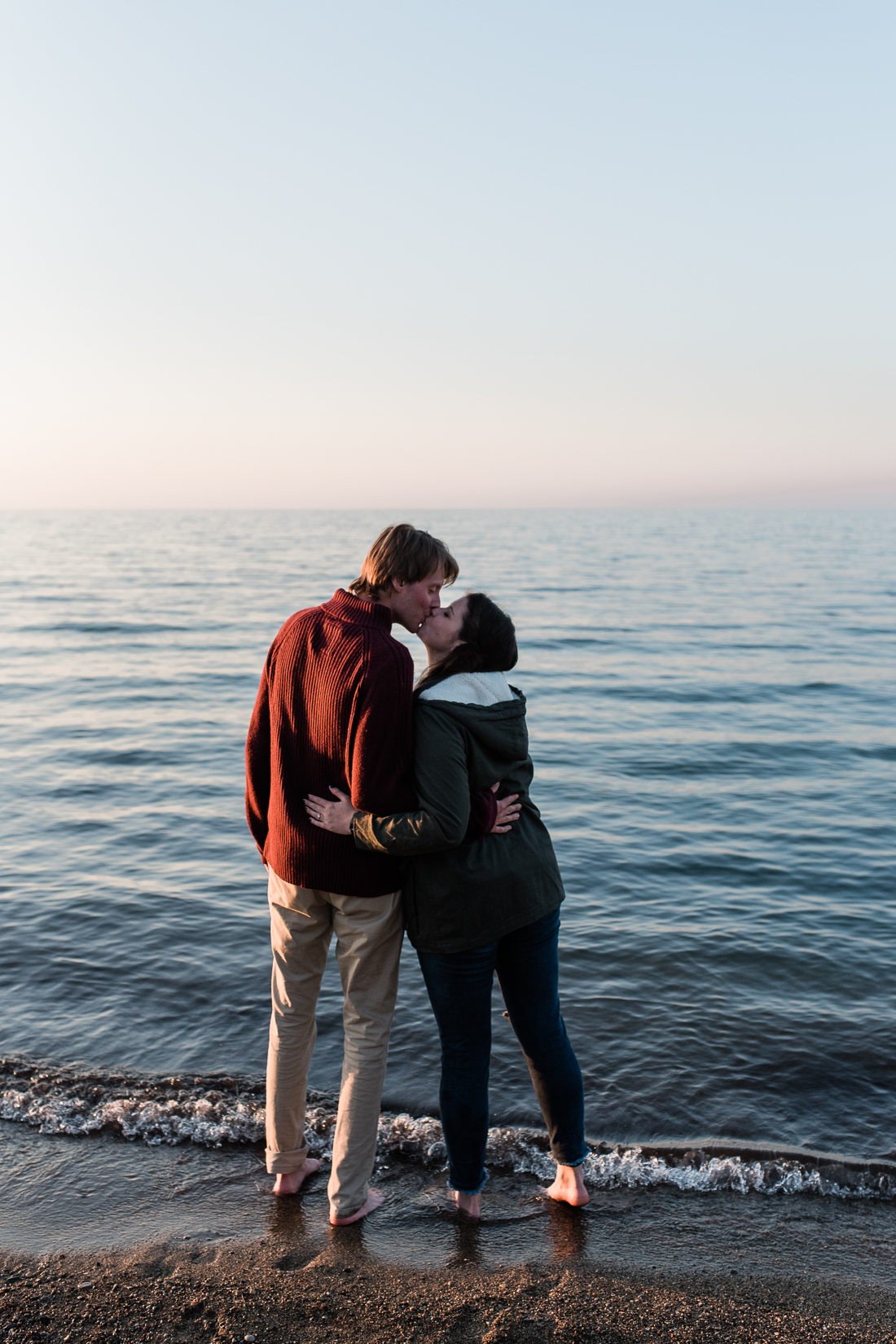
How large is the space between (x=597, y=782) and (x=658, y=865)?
8.85ft

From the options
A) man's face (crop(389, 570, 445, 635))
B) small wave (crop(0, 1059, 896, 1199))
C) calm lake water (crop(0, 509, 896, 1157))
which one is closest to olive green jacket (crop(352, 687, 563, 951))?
man's face (crop(389, 570, 445, 635))

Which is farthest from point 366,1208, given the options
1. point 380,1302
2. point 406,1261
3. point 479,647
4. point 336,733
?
point 479,647

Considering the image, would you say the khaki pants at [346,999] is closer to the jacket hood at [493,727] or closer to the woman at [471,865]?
the woman at [471,865]

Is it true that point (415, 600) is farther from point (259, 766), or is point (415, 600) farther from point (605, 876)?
point (605, 876)

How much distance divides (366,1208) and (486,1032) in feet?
2.74

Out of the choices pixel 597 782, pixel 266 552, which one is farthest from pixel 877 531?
pixel 597 782

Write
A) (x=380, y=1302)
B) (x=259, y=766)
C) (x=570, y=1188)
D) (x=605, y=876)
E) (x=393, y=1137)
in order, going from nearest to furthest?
(x=380, y=1302)
(x=259, y=766)
(x=570, y=1188)
(x=393, y=1137)
(x=605, y=876)

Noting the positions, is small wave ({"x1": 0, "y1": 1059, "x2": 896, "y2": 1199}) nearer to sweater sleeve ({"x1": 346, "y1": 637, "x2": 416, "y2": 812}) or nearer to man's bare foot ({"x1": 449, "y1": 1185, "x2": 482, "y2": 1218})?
man's bare foot ({"x1": 449, "y1": 1185, "x2": 482, "y2": 1218})

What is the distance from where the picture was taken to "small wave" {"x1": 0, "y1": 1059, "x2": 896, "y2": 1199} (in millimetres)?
3682

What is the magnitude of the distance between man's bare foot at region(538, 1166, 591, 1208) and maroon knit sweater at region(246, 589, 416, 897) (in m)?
1.33

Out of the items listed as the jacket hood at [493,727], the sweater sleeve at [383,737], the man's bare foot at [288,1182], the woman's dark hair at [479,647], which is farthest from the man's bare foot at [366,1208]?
the woman's dark hair at [479,647]

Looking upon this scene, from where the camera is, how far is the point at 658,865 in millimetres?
7672

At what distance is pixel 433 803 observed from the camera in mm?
2861

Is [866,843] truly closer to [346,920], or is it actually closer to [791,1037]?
[791,1037]
